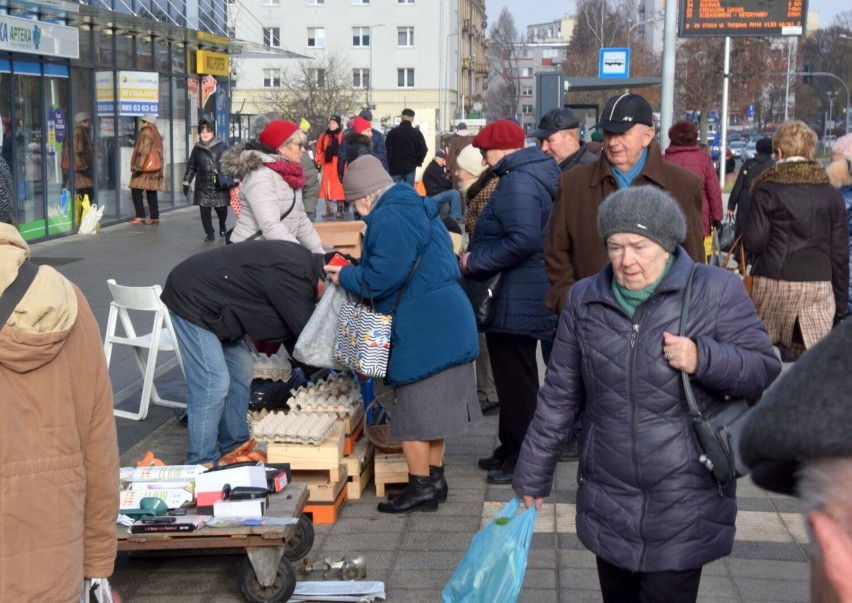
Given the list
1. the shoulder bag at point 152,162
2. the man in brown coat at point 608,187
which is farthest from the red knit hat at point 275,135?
the shoulder bag at point 152,162

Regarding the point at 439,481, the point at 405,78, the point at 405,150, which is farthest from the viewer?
the point at 405,78

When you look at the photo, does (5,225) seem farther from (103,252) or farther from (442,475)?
(103,252)

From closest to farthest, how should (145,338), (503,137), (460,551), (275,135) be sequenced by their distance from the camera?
(460,551) → (503,137) → (275,135) → (145,338)

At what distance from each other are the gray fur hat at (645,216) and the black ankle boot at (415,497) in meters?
2.54

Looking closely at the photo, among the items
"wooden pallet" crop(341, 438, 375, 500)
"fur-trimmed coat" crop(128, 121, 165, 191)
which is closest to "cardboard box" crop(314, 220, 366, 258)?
"wooden pallet" crop(341, 438, 375, 500)

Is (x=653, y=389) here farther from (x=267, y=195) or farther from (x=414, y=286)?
(x=267, y=195)

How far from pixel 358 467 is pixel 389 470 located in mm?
181

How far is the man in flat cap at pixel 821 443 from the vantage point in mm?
1236

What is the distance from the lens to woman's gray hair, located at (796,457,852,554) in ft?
4.09

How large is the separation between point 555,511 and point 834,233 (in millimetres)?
2411

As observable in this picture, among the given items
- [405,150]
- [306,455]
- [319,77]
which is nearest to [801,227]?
[306,455]

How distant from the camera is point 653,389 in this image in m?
3.53

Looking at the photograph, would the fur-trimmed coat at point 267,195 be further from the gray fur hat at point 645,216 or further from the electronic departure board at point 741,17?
the electronic departure board at point 741,17

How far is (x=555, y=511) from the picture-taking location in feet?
19.7
